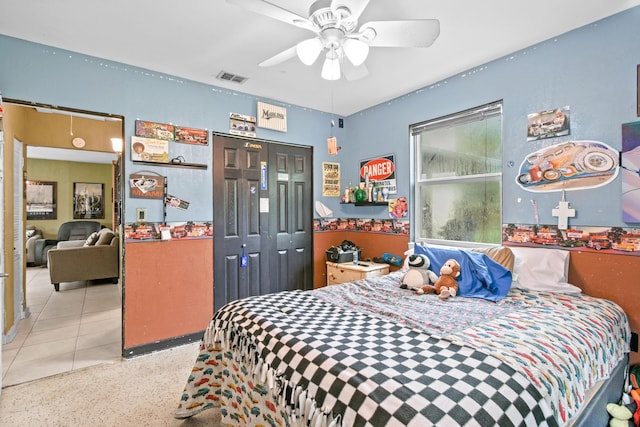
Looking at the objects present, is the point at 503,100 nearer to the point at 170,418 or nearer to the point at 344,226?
the point at 344,226

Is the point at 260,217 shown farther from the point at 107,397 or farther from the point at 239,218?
the point at 107,397

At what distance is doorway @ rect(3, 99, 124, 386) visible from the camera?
2.75 meters

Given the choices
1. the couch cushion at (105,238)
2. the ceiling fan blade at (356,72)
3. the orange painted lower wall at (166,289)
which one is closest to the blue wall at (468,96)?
the orange painted lower wall at (166,289)

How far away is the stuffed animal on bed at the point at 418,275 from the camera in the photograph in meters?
2.44

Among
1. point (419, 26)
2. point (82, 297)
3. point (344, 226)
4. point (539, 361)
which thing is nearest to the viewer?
point (539, 361)

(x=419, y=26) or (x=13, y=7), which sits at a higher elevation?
(x=13, y=7)

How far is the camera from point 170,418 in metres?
2.00

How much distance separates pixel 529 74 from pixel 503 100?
255 mm

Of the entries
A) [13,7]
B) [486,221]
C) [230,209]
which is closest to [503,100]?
[486,221]

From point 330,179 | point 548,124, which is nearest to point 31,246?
point 330,179

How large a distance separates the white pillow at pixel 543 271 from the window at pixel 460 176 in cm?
39

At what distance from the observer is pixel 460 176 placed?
10.4ft

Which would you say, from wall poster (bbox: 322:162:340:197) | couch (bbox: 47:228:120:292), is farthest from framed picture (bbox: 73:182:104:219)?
wall poster (bbox: 322:162:340:197)

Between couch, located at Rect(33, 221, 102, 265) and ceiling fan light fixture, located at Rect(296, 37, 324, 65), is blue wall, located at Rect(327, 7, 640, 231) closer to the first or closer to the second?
ceiling fan light fixture, located at Rect(296, 37, 324, 65)
